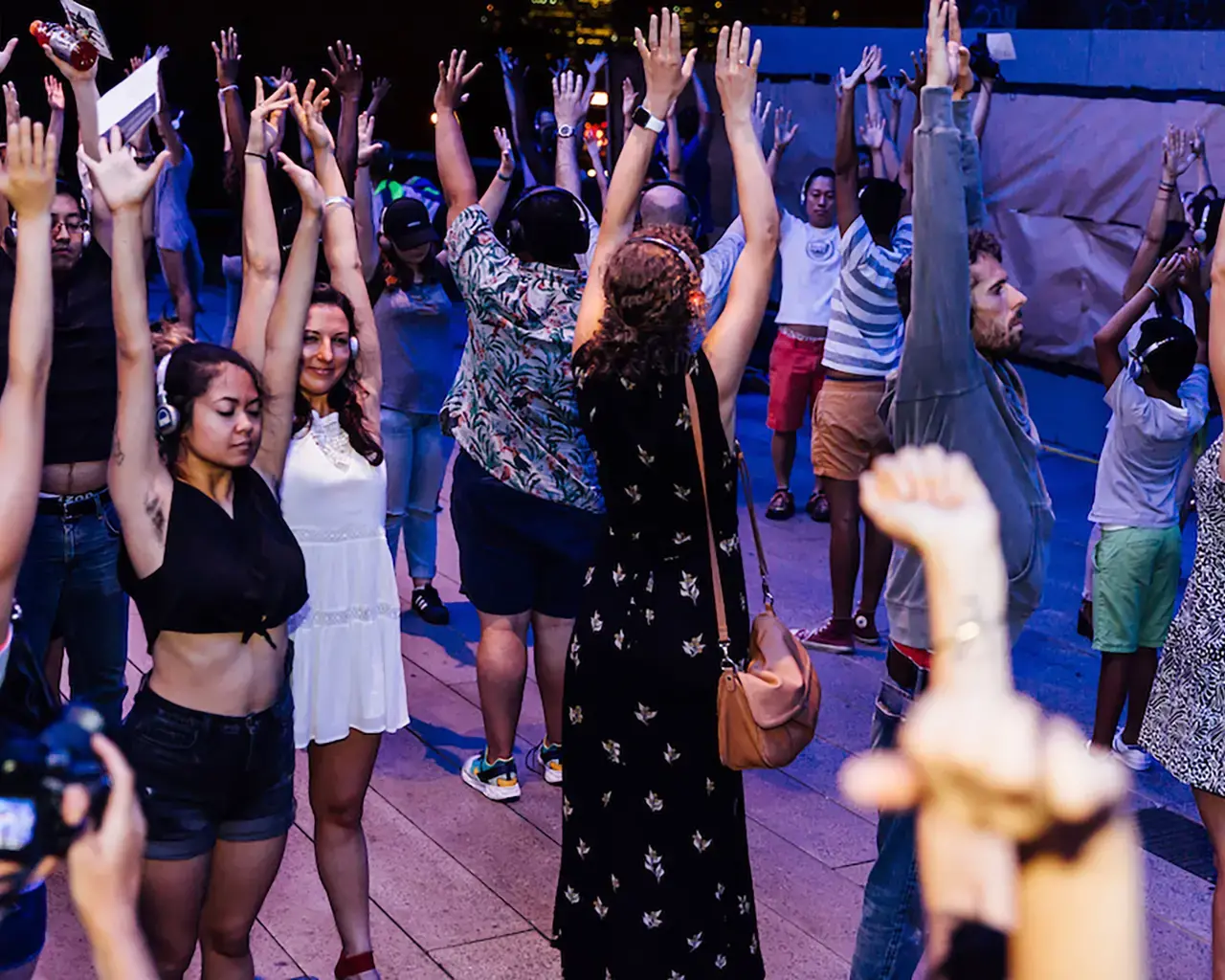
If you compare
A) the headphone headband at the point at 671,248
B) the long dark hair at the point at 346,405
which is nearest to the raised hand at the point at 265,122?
the long dark hair at the point at 346,405

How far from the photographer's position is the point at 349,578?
159 inches

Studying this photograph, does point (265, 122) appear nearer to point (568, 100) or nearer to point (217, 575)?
point (217, 575)

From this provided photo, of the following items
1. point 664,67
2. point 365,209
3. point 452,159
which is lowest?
point 365,209

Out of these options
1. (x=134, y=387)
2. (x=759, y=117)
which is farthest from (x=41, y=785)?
(x=759, y=117)

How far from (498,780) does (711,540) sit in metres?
1.95

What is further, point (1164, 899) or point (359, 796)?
point (1164, 899)

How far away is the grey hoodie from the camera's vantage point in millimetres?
3152

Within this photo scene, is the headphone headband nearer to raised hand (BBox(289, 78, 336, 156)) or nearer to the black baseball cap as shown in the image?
raised hand (BBox(289, 78, 336, 156))

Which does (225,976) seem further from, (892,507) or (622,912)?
(892,507)

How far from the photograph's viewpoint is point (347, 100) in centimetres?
595

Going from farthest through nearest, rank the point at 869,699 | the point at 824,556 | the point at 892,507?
the point at 824,556 → the point at 869,699 → the point at 892,507

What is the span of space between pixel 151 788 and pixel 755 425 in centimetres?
870

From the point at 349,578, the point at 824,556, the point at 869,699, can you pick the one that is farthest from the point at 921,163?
the point at 824,556

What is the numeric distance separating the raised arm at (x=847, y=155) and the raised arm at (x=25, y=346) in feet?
16.9
